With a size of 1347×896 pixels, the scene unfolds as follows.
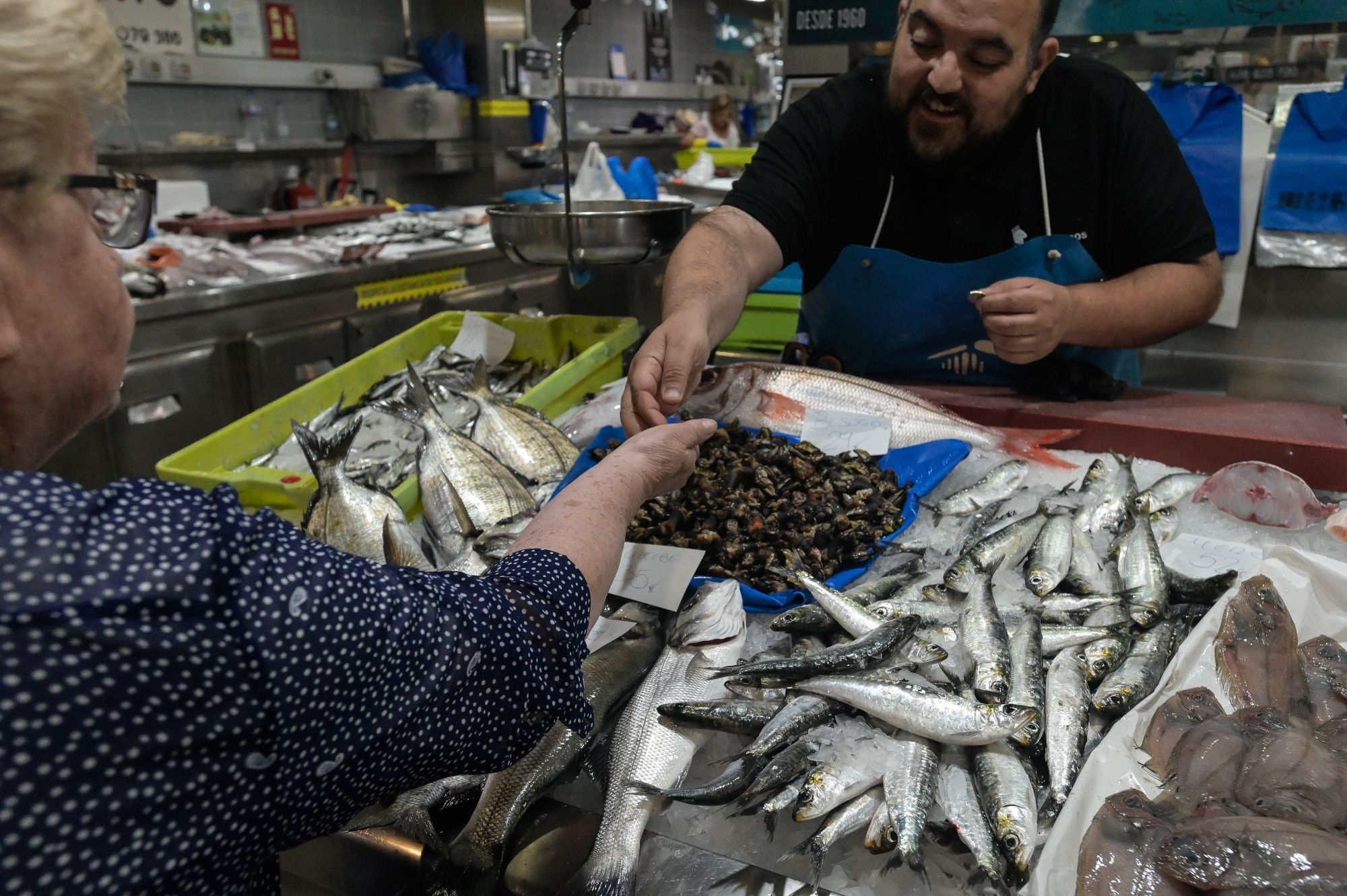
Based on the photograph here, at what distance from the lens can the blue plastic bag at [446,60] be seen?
802 centimetres

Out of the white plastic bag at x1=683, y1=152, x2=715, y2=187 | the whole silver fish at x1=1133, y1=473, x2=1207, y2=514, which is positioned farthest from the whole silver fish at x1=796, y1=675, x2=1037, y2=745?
the white plastic bag at x1=683, y1=152, x2=715, y2=187

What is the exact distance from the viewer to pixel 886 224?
9.54 feet

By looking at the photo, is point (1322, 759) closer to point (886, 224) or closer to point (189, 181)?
point (886, 224)

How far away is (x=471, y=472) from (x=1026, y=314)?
4.82ft

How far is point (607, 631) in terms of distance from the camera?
5.45 feet

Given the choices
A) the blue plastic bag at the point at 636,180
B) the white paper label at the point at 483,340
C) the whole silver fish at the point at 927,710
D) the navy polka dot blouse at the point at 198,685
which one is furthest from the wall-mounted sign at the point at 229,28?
the whole silver fish at the point at 927,710

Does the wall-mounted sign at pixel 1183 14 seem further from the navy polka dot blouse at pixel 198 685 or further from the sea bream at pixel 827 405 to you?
the navy polka dot blouse at pixel 198 685

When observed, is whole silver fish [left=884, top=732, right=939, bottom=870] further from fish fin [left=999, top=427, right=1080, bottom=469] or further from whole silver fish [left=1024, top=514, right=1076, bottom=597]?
fish fin [left=999, top=427, right=1080, bottom=469]

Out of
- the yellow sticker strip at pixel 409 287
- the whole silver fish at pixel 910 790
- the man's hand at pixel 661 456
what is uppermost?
the man's hand at pixel 661 456

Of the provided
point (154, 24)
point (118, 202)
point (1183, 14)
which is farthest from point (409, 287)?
point (118, 202)

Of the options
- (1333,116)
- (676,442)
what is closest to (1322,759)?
(676,442)

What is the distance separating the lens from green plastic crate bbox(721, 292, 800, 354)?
430 centimetres

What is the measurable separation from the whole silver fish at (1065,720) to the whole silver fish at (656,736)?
508mm

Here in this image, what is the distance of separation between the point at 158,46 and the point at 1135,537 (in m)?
7.03
